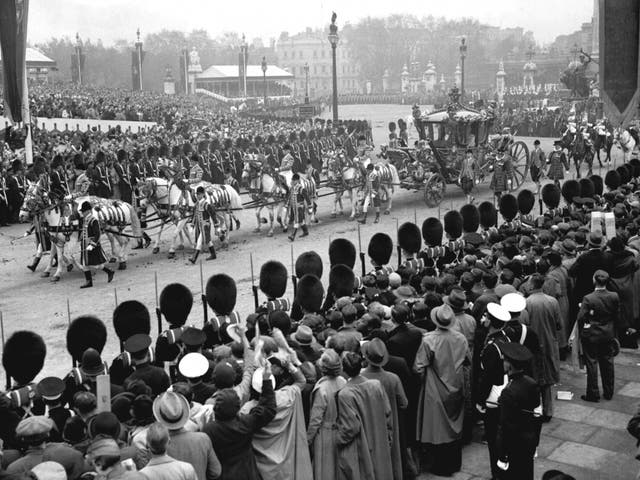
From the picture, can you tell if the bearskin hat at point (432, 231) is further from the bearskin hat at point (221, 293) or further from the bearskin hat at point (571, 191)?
the bearskin hat at point (221, 293)

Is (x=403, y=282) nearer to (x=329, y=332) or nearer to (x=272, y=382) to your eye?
(x=329, y=332)

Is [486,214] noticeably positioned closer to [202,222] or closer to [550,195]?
[550,195]

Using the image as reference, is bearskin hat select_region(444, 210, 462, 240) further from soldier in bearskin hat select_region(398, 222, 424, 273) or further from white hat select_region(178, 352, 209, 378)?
white hat select_region(178, 352, 209, 378)

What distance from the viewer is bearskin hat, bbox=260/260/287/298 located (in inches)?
412

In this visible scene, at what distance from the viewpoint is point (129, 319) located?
8.85 m

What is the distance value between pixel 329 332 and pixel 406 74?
82597 millimetres

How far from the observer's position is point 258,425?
5.77 m

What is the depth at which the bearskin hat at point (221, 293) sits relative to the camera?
32.0ft

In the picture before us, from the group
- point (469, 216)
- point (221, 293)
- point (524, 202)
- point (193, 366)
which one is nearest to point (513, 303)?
point (193, 366)

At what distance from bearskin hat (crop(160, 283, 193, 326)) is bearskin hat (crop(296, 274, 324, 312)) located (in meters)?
1.28

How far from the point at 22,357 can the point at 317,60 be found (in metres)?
125

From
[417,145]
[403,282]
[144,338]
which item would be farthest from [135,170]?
[144,338]

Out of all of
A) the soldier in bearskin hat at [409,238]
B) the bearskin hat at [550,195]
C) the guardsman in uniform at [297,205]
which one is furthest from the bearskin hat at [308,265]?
the bearskin hat at [550,195]

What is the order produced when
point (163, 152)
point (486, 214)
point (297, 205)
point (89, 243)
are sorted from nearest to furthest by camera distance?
point (89, 243) → point (486, 214) → point (297, 205) → point (163, 152)
